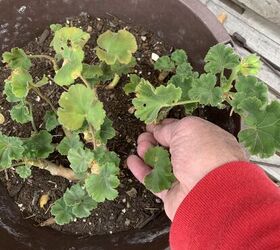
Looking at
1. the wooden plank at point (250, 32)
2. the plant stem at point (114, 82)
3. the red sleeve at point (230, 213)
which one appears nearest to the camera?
the red sleeve at point (230, 213)

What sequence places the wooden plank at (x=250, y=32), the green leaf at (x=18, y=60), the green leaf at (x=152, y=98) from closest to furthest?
the green leaf at (x=152, y=98)
the green leaf at (x=18, y=60)
the wooden plank at (x=250, y=32)

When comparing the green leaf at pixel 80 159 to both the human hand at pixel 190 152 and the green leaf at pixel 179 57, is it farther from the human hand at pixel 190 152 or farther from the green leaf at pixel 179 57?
the green leaf at pixel 179 57

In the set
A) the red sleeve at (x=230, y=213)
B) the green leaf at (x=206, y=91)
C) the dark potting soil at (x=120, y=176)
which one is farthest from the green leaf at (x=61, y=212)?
the green leaf at (x=206, y=91)

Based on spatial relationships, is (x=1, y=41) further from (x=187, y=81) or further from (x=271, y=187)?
(x=271, y=187)

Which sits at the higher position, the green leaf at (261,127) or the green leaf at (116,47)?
the green leaf at (261,127)

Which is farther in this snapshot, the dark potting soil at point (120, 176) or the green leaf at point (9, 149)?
the dark potting soil at point (120, 176)
